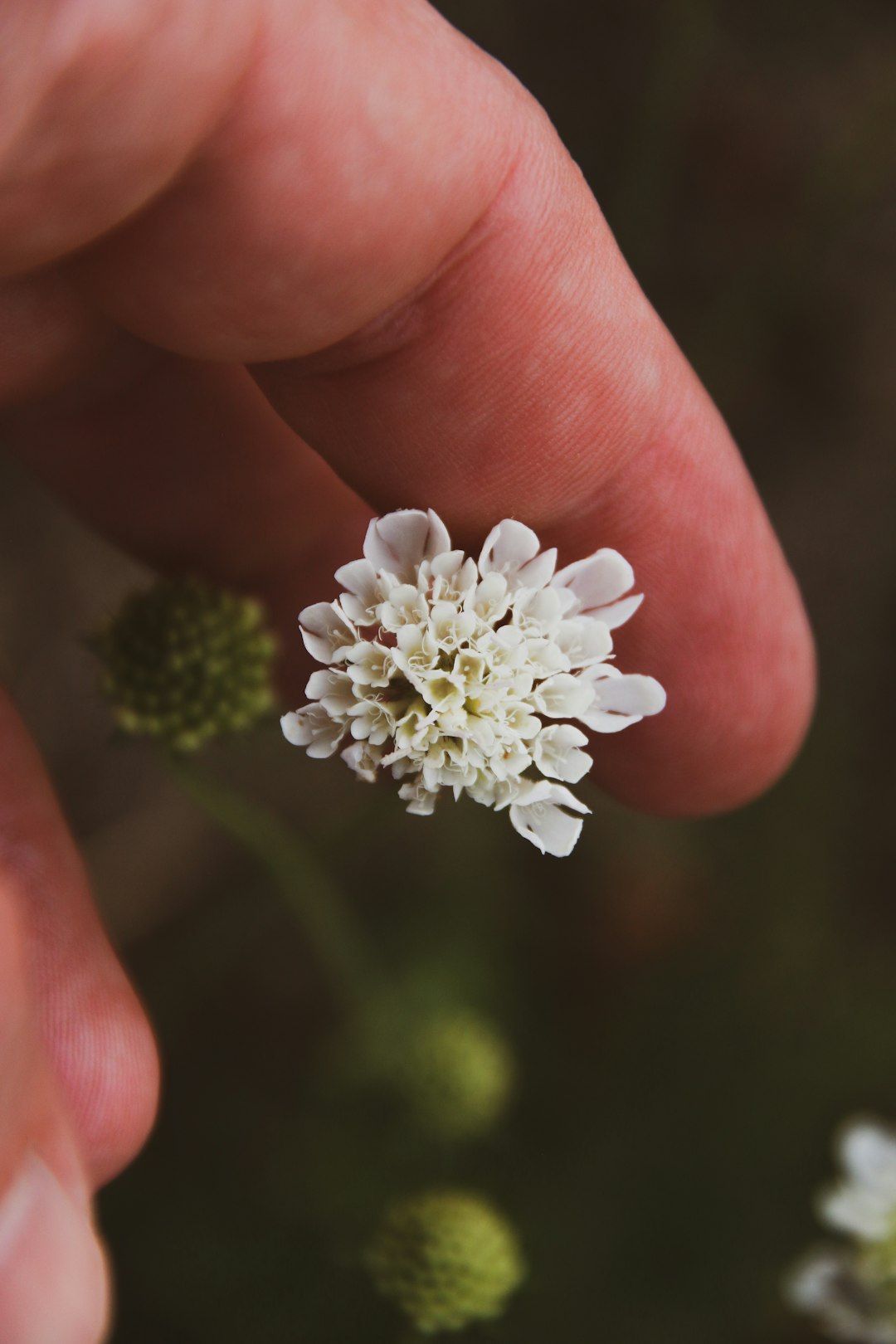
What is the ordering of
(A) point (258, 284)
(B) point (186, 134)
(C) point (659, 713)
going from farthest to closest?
(C) point (659, 713) → (A) point (258, 284) → (B) point (186, 134)

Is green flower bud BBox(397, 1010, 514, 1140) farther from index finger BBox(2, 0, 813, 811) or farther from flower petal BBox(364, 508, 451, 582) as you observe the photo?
flower petal BBox(364, 508, 451, 582)

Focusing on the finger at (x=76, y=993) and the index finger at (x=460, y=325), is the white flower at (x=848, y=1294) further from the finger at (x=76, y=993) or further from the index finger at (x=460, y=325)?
the finger at (x=76, y=993)

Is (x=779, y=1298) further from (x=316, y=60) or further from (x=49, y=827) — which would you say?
(x=316, y=60)

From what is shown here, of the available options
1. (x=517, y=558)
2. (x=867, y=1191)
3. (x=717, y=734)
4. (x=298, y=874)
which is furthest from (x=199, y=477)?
(x=867, y=1191)

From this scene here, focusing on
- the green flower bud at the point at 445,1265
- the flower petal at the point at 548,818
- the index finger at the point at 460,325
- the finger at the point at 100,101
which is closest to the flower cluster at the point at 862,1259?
the green flower bud at the point at 445,1265

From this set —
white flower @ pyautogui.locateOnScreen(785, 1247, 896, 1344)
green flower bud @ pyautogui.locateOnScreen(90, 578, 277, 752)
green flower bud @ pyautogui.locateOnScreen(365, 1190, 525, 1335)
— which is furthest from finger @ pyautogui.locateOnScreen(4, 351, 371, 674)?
white flower @ pyautogui.locateOnScreen(785, 1247, 896, 1344)

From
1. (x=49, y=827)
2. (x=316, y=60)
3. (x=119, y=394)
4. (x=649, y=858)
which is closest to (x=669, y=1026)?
(x=649, y=858)
